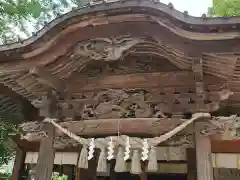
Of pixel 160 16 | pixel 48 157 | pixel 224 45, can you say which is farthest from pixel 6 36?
pixel 224 45

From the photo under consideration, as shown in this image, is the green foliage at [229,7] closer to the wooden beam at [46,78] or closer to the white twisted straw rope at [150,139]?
the white twisted straw rope at [150,139]

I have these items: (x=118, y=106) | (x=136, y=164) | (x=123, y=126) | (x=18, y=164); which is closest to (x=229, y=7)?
(x=118, y=106)

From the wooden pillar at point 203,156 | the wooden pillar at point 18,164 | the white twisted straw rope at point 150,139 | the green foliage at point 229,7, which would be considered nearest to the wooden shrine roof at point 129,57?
the white twisted straw rope at point 150,139

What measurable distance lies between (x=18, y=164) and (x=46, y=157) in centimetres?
217

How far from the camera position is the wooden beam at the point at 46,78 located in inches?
169

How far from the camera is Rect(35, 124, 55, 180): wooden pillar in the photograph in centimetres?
433

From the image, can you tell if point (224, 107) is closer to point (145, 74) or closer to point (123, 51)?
point (145, 74)

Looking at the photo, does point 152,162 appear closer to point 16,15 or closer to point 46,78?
point 46,78

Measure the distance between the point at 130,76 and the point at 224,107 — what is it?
171 centimetres

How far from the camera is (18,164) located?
6246 millimetres

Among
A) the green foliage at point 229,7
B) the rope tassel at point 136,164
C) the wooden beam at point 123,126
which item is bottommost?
the rope tassel at point 136,164

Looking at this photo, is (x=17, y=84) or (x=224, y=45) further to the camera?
(x=17, y=84)

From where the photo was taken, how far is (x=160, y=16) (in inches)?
150

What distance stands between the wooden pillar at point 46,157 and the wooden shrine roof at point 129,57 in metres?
0.47
